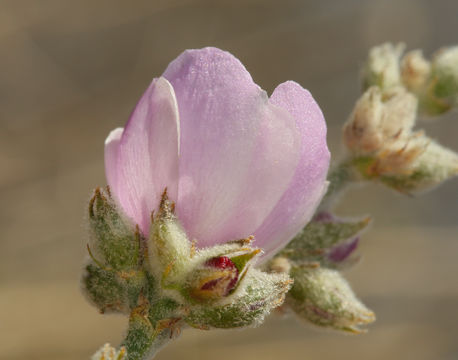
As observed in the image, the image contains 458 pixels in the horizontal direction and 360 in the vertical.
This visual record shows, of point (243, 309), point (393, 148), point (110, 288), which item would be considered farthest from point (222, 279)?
point (393, 148)

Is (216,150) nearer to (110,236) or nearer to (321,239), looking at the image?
(110,236)

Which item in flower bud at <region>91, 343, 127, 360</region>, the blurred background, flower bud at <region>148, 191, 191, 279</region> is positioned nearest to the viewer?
flower bud at <region>91, 343, 127, 360</region>

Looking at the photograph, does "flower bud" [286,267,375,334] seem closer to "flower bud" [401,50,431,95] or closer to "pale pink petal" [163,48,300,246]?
"pale pink petal" [163,48,300,246]

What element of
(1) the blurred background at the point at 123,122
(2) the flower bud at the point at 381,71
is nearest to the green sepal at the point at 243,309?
(2) the flower bud at the point at 381,71

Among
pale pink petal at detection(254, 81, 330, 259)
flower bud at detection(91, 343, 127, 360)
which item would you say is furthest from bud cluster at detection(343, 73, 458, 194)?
flower bud at detection(91, 343, 127, 360)

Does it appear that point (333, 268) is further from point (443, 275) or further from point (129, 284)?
point (443, 275)
